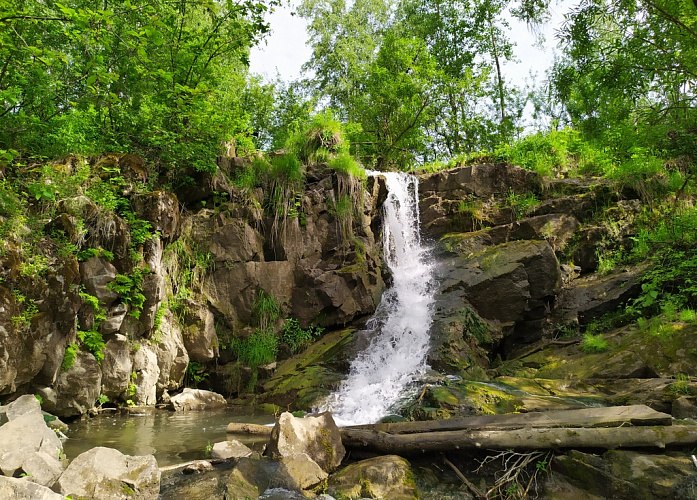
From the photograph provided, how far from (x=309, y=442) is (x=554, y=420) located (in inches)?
100

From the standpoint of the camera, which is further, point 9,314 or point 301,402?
point 301,402

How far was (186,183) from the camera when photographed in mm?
10828

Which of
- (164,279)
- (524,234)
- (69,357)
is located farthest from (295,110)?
(69,357)

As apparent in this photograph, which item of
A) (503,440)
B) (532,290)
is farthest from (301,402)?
(532,290)

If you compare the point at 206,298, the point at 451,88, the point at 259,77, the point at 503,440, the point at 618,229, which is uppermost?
the point at 259,77

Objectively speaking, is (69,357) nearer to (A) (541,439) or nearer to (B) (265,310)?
(B) (265,310)

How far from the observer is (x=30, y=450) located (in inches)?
155

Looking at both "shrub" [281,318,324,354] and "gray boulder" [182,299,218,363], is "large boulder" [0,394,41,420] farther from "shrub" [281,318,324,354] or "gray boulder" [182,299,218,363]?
"shrub" [281,318,324,354]

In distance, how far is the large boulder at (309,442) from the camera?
15.2 feet

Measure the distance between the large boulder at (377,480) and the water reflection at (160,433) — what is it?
1877mm

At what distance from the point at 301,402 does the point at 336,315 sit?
304cm

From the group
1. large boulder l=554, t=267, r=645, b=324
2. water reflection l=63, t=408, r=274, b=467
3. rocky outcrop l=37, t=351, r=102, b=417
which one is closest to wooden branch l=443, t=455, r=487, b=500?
water reflection l=63, t=408, r=274, b=467

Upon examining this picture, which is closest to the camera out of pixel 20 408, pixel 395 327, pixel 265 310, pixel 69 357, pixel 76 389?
pixel 20 408

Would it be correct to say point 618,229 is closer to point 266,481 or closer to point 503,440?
point 503,440
